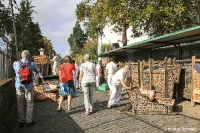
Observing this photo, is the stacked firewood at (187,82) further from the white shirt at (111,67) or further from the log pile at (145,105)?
the white shirt at (111,67)

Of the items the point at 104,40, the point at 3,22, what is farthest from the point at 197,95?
the point at 104,40

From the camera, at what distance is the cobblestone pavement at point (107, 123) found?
17.6ft

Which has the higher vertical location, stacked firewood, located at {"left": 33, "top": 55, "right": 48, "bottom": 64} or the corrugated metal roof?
the corrugated metal roof

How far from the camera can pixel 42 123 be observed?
6160mm

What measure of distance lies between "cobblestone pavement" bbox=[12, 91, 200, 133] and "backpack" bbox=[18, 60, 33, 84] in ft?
4.01

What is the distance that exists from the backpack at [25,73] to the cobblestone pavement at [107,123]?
1.22 metres

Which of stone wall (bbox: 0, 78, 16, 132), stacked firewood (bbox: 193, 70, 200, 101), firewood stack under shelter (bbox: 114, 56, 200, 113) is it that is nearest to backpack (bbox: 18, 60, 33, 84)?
stone wall (bbox: 0, 78, 16, 132)

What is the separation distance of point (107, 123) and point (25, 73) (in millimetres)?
2506

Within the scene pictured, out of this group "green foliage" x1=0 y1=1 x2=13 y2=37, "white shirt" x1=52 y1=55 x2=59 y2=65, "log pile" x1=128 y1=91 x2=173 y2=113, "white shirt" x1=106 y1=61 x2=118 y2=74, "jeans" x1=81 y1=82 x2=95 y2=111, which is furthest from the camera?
"white shirt" x1=52 y1=55 x2=59 y2=65

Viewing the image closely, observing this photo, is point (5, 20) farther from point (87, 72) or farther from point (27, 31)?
point (27, 31)

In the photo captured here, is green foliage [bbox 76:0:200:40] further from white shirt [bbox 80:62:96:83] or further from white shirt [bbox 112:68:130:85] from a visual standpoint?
white shirt [bbox 80:62:96:83]

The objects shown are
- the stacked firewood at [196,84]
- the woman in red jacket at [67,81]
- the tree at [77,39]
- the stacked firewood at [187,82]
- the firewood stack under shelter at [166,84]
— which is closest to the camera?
the firewood stack under shelter at [166,84]

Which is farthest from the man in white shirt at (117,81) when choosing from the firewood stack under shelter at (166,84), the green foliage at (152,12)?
the green foliage at (152,12)

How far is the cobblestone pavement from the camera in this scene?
5.38 m
